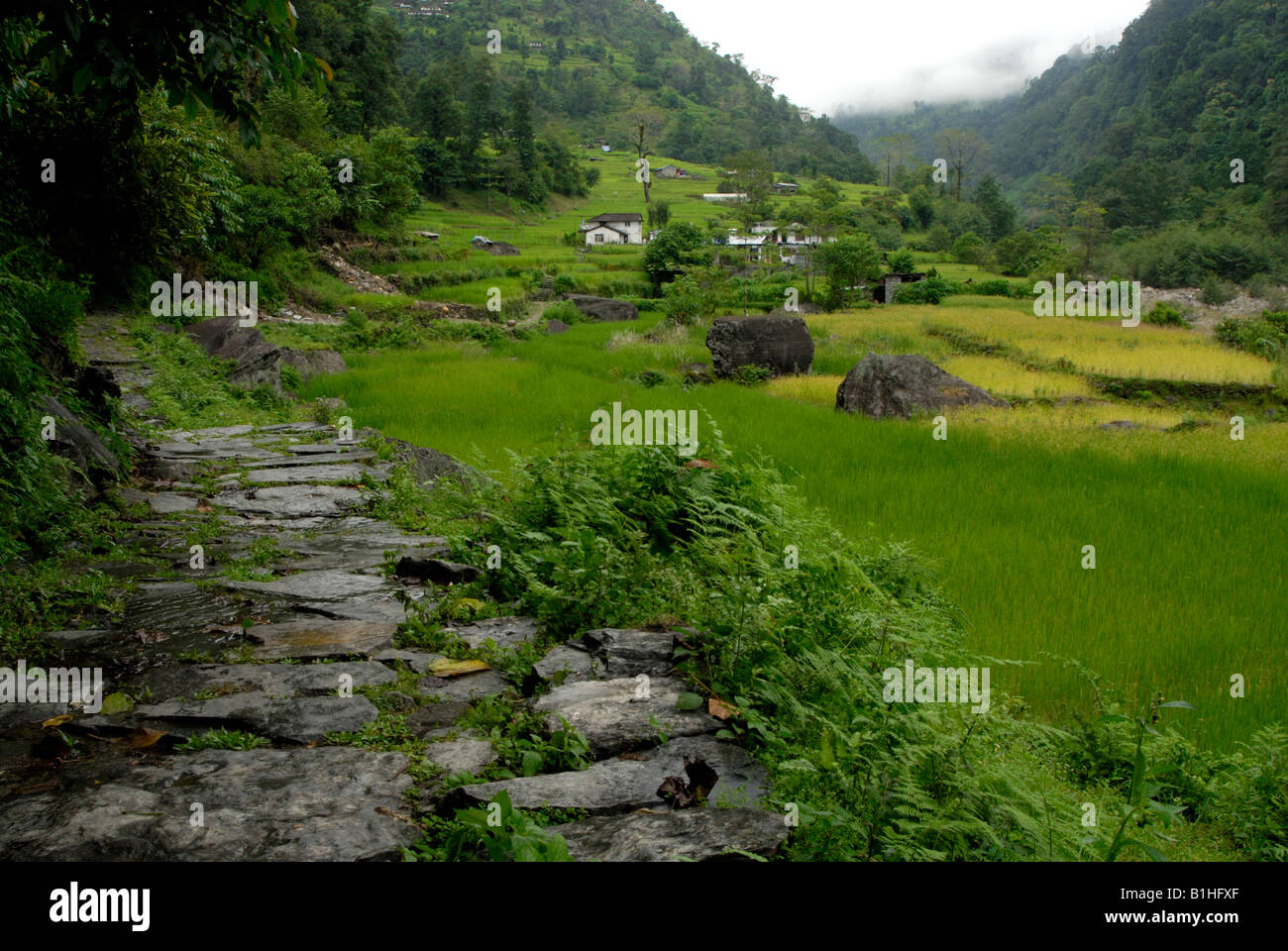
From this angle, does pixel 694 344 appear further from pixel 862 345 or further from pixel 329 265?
pixel 329 265

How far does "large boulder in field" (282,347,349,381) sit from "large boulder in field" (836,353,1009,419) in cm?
1079

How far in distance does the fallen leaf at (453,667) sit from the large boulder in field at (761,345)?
709 inches

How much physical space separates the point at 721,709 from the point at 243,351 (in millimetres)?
13661

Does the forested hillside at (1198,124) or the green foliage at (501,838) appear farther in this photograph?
the forested hillside at (1198,124)

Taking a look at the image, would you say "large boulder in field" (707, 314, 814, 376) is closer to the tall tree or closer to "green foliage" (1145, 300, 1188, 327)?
"green foliage" (1145, 300, 1188, 327)

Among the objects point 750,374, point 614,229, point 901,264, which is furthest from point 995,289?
point 750,374

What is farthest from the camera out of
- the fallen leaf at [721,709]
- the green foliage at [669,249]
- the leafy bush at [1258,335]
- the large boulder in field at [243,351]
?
the green foliage at [669,249]

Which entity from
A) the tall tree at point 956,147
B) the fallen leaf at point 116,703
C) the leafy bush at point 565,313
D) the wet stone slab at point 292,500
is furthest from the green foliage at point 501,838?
the tall tree at point 956,147

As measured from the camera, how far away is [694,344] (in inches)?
1022

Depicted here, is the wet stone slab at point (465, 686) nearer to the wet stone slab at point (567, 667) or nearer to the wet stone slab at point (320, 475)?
the wet stone slab at point (567, 667)

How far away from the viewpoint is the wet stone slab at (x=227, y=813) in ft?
7.63

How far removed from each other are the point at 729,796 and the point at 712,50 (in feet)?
733

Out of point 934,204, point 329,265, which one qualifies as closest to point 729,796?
point 329,265

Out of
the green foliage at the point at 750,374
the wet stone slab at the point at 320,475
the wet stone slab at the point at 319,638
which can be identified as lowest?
the wet stone slab at the point at 319,638
